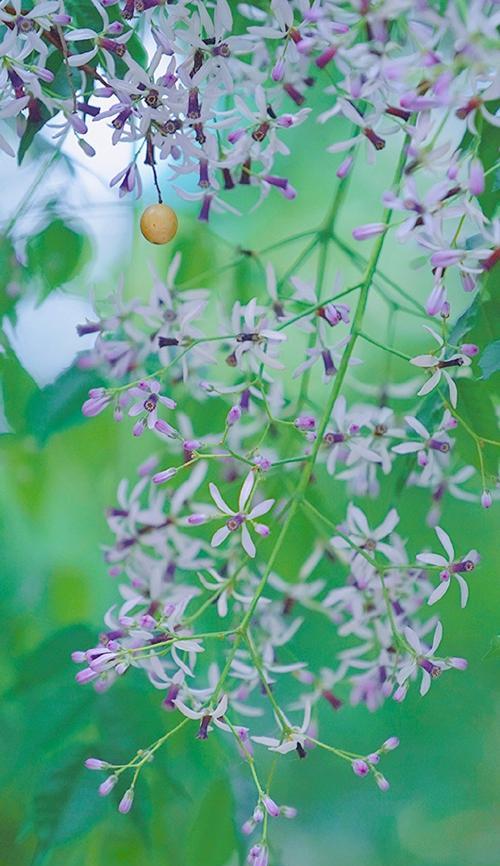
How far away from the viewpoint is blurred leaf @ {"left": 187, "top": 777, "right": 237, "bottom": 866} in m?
0.81

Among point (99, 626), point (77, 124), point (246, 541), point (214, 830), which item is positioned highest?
point (77, 124)

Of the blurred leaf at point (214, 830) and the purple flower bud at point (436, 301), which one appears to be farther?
the blurred leaf at point (214, 830)

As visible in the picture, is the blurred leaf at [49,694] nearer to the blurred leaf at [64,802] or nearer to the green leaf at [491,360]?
the blurred leaf at [64,802]

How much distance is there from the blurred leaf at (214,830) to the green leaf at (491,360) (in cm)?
45

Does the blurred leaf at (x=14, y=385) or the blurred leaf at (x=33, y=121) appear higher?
the blurred leaf at (x=33, y=121)

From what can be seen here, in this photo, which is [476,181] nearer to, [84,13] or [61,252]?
[84,13]

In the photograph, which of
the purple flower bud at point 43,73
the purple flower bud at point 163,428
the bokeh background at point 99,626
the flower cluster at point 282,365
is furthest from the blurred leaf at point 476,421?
the purple flower bud at point 43,73

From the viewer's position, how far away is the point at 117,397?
2.09 feet

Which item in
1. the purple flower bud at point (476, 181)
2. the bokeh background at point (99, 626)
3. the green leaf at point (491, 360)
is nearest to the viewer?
the purple flower bud at point (476, 181)

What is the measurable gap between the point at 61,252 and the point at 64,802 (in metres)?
0.48

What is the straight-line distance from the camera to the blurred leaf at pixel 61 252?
813mm

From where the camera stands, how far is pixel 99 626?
32.6 inches

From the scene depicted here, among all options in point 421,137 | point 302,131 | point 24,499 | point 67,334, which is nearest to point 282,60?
point 421,137

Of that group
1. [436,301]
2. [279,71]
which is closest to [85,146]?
[279,71]
